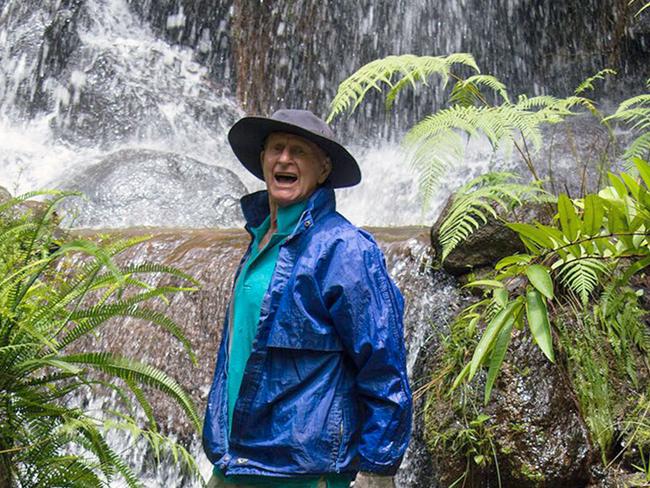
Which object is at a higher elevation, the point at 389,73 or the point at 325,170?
the point at 389,73

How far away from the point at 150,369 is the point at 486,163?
23.4 feet

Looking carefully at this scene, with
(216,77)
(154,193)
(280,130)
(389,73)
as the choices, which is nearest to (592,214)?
(280,130)

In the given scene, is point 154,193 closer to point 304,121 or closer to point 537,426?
point 537,426

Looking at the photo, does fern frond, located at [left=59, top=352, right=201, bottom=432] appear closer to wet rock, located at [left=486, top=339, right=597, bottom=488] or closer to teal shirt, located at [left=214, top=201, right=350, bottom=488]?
teal shirt, located at [left=214, top=201, right=350, bottom=488]

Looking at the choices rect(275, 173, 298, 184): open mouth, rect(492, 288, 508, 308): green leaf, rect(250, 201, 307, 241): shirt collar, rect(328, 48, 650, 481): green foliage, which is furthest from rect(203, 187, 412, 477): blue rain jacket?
rect(492, 288, 508, 308): green leaf

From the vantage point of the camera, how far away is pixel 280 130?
2746 mm

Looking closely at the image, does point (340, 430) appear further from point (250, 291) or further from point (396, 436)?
point (250, 291)

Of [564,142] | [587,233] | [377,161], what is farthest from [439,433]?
[377,161]

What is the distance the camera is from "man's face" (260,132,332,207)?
8.82 feet

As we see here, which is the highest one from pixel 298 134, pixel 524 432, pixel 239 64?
pixel 239 64

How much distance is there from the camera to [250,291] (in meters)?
2.60

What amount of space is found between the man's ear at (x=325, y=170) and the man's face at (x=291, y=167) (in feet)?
0.04

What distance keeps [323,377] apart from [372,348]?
15cm

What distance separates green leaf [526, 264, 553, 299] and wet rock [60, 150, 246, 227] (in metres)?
7.41
